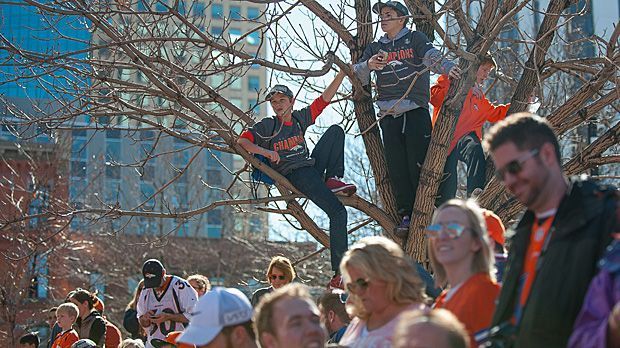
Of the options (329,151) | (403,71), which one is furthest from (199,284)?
(403,71)

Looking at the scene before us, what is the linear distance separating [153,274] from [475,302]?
545 cm

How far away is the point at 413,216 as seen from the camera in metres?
9.55

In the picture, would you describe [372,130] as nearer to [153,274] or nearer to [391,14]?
[391,14]

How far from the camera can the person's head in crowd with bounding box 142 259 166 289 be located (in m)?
9.70

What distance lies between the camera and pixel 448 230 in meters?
A: 4.87

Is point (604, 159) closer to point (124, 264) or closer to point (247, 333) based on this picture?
point (247, 333)

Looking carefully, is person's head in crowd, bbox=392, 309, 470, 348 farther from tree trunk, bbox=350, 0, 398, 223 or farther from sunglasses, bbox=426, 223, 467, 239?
tree trunk, bbox=350, 0, 398, 223

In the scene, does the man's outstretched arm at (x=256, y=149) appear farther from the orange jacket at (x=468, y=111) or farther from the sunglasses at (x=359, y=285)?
the sunglasses at (x=359, y=285)

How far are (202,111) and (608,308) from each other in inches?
252

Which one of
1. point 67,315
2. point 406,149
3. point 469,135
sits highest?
point 469,135

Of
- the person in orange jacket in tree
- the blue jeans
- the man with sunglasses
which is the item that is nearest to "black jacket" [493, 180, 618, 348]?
the man with sunglasses

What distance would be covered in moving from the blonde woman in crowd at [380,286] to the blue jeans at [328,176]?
3.92 metres

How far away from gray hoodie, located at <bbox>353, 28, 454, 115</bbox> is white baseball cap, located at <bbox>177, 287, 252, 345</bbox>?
13.9 feet

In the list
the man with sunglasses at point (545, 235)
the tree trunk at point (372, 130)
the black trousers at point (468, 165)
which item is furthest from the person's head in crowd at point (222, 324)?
the tree trunk at point (372, 130)
